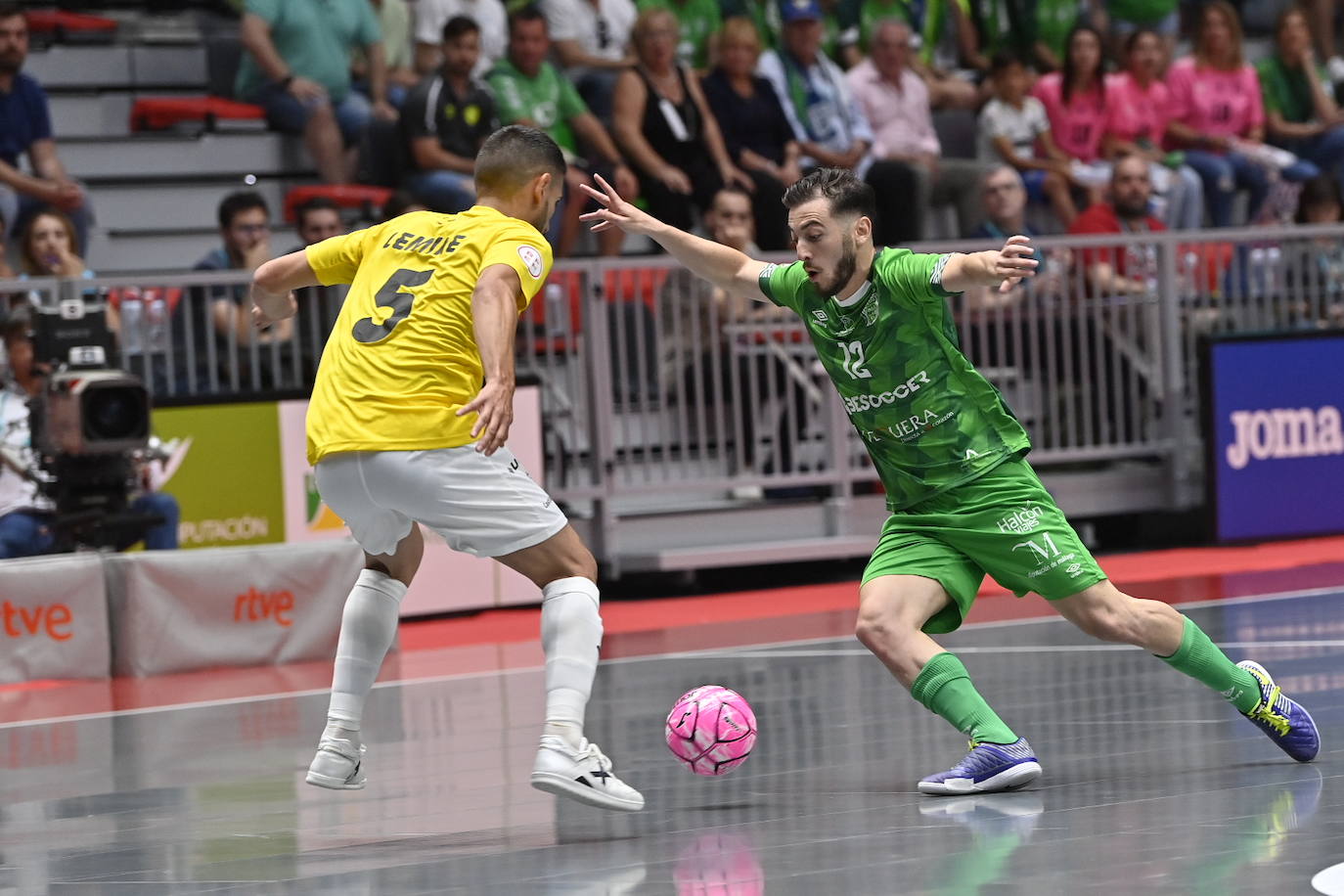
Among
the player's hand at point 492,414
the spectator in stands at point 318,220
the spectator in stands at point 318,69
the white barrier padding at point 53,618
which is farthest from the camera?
the spectator in stands at point 318,69

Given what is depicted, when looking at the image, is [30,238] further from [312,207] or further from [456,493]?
[456,493]

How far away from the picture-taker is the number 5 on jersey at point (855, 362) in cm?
653

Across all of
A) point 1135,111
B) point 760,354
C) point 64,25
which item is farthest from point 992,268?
point 1135,111

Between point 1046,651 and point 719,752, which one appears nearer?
point 719,752

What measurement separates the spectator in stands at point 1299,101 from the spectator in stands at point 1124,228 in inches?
96.3

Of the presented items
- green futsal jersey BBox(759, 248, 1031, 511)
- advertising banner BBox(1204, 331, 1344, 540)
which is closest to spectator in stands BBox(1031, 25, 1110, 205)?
advertising banner BBox(1204, 331, 1344, 540)

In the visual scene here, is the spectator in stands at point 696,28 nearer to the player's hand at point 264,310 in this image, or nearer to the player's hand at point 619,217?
the player's hand at point 619,217

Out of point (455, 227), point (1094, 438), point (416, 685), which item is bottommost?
point (416, 685)

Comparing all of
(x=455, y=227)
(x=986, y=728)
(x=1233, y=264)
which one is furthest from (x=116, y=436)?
(x=1233, y=264)

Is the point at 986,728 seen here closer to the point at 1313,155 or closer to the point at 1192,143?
the point at 1192,143

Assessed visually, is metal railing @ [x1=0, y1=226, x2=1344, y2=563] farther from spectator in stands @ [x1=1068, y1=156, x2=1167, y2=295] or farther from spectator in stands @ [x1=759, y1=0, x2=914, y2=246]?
spectator in stands @ [x1=759, y1=0, x2=914, y2=246]

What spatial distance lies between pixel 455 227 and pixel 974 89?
40.0 feet

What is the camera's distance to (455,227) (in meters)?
6.24

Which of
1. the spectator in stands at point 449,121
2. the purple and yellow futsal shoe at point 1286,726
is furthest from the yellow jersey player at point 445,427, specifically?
the spectator in stands at point 449,121
